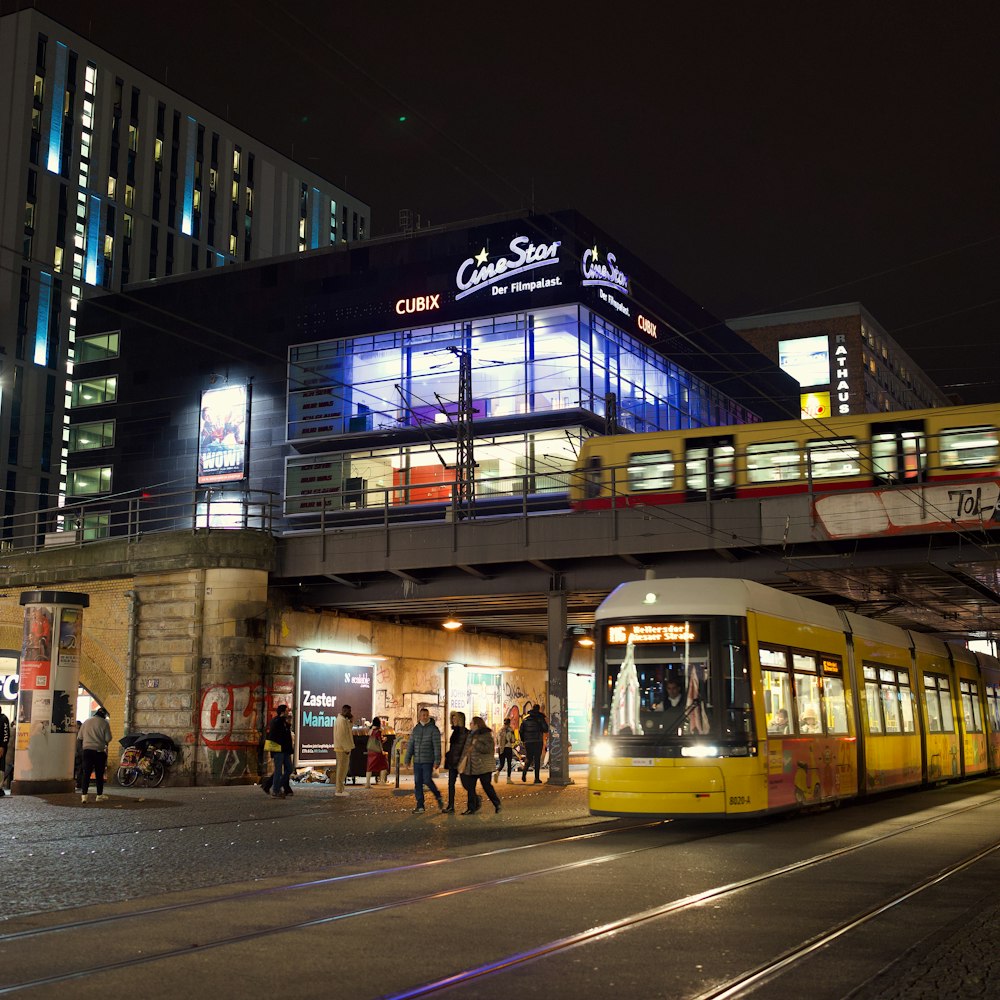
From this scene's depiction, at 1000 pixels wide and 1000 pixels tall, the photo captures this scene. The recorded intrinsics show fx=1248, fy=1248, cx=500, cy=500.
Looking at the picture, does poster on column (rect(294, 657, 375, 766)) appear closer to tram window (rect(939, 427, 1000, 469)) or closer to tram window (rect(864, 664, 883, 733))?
tram window (rect(864, 664, 883, 733))

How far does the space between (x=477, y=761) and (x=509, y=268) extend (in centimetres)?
3361

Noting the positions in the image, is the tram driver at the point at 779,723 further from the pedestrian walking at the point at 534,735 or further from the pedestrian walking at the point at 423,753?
the pedestrian walking at the point at 534,735

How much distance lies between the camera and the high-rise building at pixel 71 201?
84938mm

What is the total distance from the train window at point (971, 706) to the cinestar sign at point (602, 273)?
79.4ft

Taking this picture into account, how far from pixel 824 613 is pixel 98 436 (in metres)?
49.1

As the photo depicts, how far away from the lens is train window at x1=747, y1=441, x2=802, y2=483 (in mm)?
29627

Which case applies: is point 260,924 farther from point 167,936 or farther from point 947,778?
point 947,778

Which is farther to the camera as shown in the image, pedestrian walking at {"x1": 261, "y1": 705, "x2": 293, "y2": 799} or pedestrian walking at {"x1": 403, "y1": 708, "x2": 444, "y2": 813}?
pedestrian walking at {"x1": 261, "y1": 705, "x2": 293, "y2": 799}

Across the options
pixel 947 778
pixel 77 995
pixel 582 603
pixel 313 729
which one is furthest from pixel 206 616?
pixel 77 995

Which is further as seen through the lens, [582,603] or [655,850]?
[582,603]

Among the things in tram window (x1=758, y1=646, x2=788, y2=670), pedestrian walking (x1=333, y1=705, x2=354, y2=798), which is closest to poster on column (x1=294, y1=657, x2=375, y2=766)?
pedestrian walking (x1=333, y1=705, x2=354, y2=798)

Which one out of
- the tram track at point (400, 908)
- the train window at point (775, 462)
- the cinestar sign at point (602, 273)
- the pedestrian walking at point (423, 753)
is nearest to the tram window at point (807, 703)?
the tram track at point (400, 908)

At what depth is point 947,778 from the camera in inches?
997

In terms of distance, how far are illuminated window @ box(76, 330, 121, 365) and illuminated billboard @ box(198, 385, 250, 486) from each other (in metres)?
7.74
